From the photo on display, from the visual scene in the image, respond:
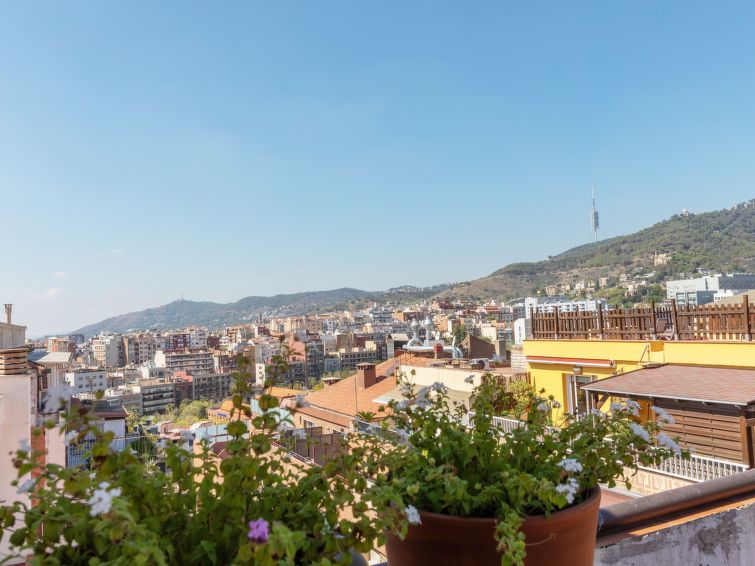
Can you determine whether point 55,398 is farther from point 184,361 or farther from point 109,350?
point 109,350

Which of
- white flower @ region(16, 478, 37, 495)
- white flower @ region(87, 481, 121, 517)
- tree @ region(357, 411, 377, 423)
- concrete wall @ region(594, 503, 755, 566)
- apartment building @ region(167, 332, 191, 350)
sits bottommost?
apartment building @ region(167, 332, 191, 350)

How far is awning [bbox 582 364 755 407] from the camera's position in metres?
6.65

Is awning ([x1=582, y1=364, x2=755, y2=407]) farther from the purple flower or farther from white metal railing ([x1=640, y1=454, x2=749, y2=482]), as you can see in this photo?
the purple flower

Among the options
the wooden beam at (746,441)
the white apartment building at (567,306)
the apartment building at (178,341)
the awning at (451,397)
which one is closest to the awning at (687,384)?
the wooden beam at (746,441)

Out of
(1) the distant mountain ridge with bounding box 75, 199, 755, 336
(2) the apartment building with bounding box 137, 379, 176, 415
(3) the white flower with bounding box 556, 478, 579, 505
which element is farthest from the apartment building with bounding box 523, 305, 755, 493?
(1) the distant mountain ridge with bounding box 75, 199, 755, 336

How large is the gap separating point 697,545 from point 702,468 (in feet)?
18.9

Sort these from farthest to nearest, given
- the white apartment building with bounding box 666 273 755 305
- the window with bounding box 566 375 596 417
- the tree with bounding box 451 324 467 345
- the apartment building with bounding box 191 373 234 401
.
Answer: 1. the apartment building with bounding box 191 373 234 401
2. the tree with bounding box 451 324 467 345
3. the white apartment building with bounding box 666 273 755 305
4. the window with bounding box 566 375 596 417

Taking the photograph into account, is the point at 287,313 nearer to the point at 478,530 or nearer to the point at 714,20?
the point at 714,20

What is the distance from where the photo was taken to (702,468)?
6176 millimetres

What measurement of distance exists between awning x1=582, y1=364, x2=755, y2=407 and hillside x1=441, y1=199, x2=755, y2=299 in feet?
246

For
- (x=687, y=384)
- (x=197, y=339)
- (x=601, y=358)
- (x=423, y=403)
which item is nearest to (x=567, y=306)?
(x=601, y=358)

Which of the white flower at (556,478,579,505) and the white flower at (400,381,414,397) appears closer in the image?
the white flower at (556,478,579,505)

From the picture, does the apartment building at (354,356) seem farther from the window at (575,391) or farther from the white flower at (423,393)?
the white flower at (423,393)

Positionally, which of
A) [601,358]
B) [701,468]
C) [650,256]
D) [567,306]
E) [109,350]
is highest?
[650,256]
